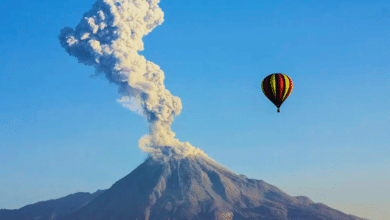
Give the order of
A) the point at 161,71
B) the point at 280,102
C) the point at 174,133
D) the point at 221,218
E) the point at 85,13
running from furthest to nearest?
1. the point at 221,218
2. the point at 174,133
3. the point at 161,71
4. the point at 85,13
5. the point at 280,102

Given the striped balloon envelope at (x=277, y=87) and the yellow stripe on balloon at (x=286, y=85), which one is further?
the yellow stripe on balloon at (x=286, y=85)

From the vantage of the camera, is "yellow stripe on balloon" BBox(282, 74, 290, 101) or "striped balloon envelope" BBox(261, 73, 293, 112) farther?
"yellow stripe on balloon" BBox(282, 74, 290, 101)

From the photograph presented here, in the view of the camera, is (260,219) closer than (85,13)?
No

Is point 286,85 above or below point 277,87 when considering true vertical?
above

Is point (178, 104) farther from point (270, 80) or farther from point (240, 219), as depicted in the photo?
point (270, 80)

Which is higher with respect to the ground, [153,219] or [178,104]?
[178,104]

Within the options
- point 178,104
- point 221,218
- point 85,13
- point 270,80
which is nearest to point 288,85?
point 270,80

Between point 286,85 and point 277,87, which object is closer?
point 277,87

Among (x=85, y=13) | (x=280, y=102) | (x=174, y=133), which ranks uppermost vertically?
(x=85, y=13)
